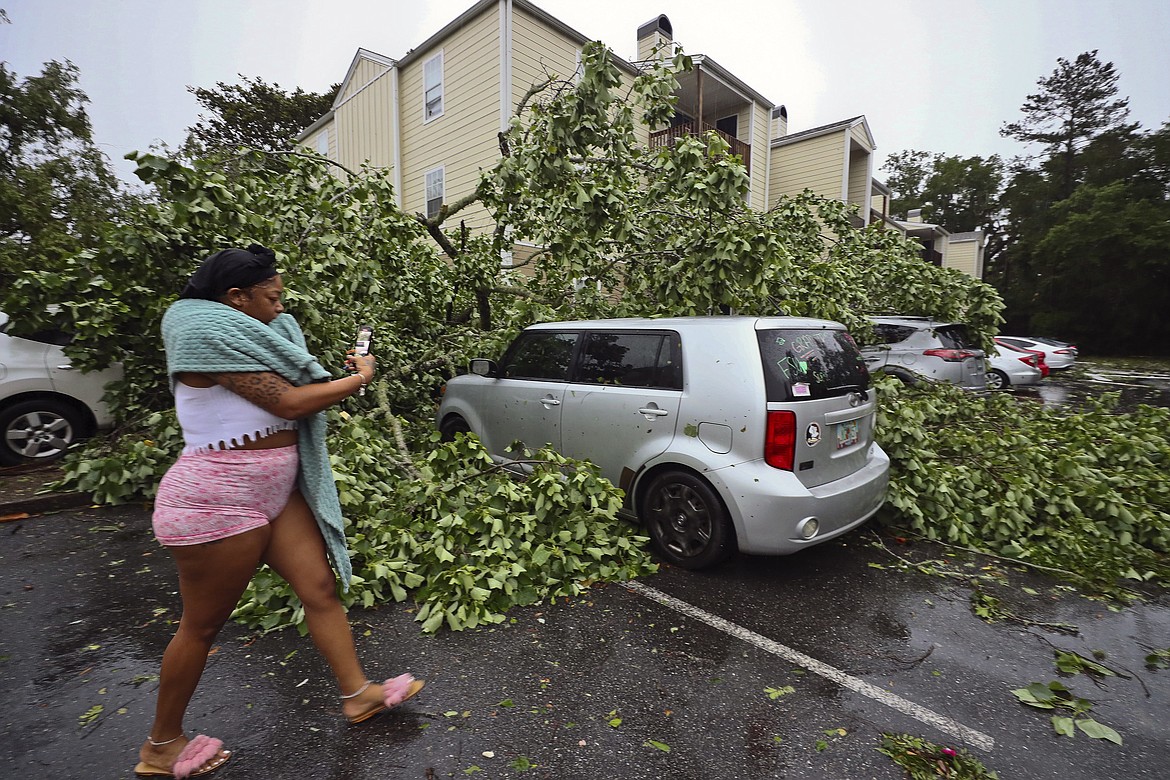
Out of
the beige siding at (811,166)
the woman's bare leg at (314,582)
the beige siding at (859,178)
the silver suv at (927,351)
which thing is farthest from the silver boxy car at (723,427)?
the beige siding at (859,178)

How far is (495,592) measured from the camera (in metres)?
3.61

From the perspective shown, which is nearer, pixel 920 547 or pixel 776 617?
pixel 776 617

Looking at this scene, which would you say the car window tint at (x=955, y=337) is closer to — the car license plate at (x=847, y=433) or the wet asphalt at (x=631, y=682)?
the wet asphalt at (x=631, y=682)

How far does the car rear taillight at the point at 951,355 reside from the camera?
939 centimetres

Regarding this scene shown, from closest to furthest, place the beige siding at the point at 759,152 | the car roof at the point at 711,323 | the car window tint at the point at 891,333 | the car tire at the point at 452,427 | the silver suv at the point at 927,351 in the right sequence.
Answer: the car roof at the point at 711,323 → the car tire at the point at 452,427 → the silver suv at the point at 927,351 → the car window tint at the point at 891,333 → the beige siding at the point at 759,152

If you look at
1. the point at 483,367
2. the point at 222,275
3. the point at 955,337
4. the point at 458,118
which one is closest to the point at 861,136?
the point at 955,337

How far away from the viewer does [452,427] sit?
623 cm

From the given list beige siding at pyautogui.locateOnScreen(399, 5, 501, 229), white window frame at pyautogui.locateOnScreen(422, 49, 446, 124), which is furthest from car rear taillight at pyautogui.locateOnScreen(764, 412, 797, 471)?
white window frame at pyautogui.locateOnScreen(422, 49, 446, 124)

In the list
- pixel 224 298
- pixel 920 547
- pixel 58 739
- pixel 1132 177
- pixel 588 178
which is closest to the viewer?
pixel 224 298

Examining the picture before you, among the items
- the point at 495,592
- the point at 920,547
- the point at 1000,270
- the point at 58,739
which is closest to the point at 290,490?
the point at 58,739

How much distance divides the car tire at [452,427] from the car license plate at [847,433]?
337 centimetres

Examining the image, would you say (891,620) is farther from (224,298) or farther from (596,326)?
(224,298)

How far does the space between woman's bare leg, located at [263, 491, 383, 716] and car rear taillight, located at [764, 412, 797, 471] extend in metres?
2.49

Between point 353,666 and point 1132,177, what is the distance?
44.8 metres
